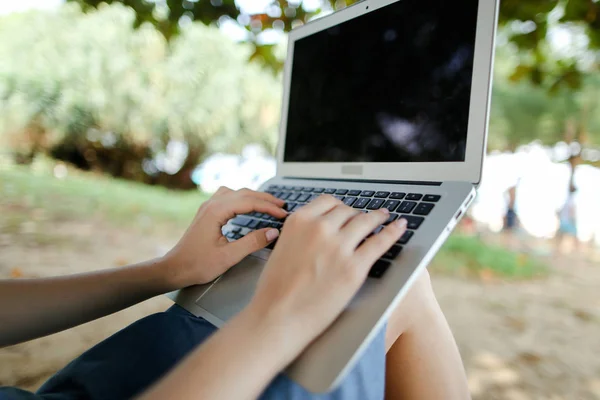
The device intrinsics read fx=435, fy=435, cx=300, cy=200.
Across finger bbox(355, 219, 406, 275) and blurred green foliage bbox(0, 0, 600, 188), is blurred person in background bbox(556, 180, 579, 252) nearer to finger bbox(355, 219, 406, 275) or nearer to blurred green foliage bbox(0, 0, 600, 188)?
blurred green foliage bbox(0, 0, 600, 188)

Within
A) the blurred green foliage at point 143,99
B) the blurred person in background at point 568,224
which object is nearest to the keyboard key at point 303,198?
the blurred green foliage at point 143,99

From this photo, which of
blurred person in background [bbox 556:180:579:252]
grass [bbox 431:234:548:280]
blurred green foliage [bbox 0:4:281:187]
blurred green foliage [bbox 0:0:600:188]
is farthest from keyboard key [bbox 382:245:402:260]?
blurred person in background [bbox 556:180:579:252]

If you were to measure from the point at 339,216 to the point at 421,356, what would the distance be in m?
0.32

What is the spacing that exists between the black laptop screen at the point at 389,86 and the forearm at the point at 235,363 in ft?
1.42

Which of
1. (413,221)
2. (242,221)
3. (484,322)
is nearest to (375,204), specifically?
(413,221)

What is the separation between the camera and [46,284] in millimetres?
660

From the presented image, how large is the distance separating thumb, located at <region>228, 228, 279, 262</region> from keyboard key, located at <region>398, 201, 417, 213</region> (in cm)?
20

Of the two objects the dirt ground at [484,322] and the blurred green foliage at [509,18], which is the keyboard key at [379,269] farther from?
the dirt ground at [484,322]

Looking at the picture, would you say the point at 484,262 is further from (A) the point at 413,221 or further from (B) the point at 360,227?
(B) the point at 360,227

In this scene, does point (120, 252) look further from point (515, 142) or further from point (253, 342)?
point (515, 142)

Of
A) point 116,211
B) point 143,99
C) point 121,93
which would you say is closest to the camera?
point 116,211

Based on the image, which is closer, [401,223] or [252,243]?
[401,223]

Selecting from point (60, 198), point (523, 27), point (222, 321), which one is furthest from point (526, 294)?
point (60, 198)

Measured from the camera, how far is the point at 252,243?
0.70 m
